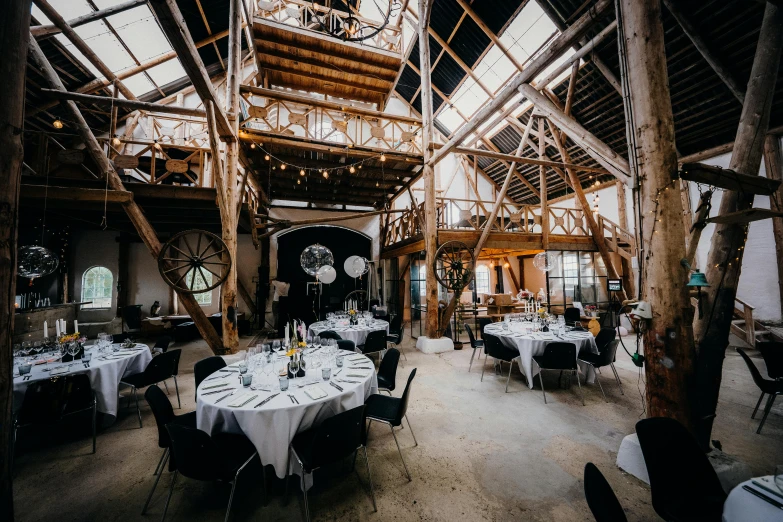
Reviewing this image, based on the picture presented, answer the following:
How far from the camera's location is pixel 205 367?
3.41 meters

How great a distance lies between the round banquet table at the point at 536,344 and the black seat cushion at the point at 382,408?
2572mm

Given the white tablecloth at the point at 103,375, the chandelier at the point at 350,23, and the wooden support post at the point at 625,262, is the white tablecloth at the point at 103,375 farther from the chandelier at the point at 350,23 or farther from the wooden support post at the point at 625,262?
the wooden support post at the point at 625,262

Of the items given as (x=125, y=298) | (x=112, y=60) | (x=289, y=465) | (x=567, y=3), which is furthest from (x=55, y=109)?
(x=567, y=3)

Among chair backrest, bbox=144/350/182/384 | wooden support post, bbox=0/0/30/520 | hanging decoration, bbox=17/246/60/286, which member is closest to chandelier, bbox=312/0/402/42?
wooden support post, bbox=0/0/30/520

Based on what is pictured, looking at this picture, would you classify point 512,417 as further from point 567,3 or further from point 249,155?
point 567,3

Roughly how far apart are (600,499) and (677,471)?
3.54 feet

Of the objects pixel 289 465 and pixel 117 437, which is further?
pixel 117 437

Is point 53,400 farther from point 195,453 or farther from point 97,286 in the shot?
point 97,286

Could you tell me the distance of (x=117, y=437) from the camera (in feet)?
11.6

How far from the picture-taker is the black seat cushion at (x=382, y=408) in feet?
9.61

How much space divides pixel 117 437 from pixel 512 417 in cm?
475

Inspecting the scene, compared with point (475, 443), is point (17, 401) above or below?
above

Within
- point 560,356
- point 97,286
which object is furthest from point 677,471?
point 97,286

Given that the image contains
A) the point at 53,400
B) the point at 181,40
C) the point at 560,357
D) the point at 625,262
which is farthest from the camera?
the point at 625,262
